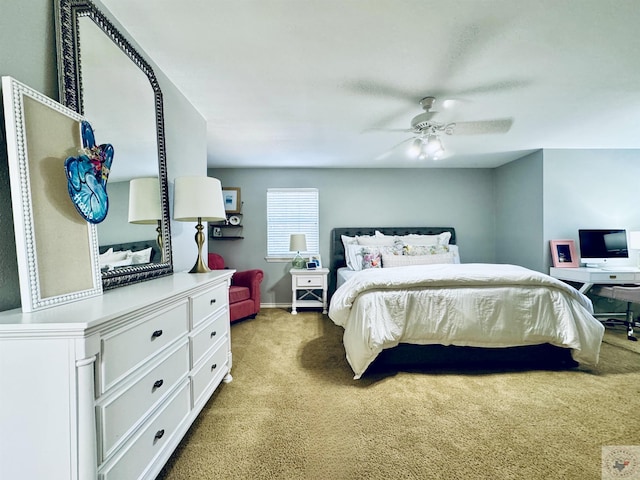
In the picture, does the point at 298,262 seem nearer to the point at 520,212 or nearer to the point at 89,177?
the point at 89,177

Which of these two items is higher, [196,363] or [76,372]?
[76,372]

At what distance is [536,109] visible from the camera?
2.59 metres

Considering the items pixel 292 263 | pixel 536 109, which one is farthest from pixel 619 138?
pixel 292 263

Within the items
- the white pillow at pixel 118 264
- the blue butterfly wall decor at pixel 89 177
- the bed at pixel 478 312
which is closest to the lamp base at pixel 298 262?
the bed at pixel 478 312

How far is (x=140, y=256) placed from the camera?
167 centimetres

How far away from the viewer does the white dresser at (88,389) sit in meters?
0.82

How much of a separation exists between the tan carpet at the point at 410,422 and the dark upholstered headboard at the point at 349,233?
7.10ft

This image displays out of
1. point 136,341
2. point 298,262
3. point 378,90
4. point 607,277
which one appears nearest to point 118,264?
point 136,341

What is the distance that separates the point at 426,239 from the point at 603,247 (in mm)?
2180

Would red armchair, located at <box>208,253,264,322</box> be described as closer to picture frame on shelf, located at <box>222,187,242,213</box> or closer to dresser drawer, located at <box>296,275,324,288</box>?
dresser drawer, located at <box>296,275,324,288</box>

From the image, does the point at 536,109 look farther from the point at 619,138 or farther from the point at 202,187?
the point at 202,187

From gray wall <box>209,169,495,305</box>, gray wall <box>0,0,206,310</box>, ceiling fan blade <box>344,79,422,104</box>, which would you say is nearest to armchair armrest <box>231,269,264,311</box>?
gray wall <box>209,169,495,305</box>

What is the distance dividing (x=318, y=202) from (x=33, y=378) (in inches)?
160

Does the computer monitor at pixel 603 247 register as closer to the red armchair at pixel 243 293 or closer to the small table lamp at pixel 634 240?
the small table lamp at pixel 634 240
